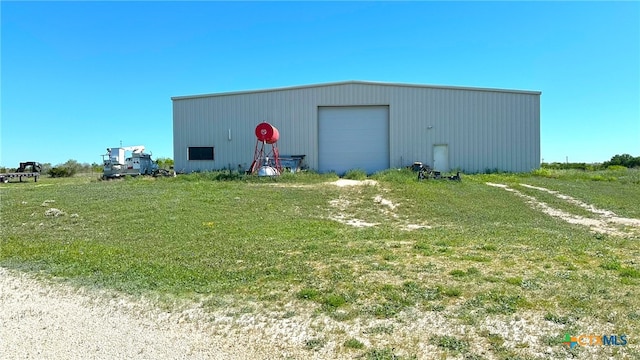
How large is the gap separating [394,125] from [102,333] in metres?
22.4

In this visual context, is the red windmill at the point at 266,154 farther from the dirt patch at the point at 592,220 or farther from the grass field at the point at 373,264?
the dirt patch at the point at 592,220

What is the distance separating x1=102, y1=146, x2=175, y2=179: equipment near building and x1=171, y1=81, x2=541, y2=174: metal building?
22.6ft

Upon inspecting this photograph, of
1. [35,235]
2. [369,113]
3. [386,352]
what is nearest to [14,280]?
[35,235]

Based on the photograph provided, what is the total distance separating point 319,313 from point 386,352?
3.30 ft

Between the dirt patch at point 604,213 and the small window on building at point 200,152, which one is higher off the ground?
the small window on building at point 200,152

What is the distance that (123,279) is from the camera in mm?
5504

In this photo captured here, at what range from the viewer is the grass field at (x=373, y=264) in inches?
150

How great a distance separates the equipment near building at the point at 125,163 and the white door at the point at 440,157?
17.5 meters

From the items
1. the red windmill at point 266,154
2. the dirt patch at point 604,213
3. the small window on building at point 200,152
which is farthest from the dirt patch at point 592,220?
the small window on building at point 200,152

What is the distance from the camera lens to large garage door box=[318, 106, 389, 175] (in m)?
25.1

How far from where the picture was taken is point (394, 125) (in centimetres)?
2478

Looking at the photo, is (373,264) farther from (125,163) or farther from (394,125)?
(125,163)

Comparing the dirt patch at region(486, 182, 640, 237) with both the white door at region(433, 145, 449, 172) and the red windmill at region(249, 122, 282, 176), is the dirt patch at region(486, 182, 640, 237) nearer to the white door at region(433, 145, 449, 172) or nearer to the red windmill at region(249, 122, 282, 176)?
the white door at region(433, 145, 449, 172)

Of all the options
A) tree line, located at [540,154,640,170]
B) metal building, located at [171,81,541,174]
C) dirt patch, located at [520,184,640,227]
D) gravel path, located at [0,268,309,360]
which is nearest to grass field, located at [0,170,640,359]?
dirt patch, located at [520,184,640,227]
